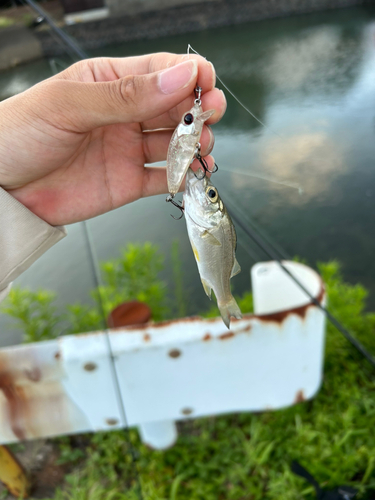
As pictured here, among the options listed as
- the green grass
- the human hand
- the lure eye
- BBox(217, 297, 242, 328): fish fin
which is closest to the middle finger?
the human hand

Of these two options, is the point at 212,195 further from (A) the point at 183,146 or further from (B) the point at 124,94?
→ (B) the point at 124,94

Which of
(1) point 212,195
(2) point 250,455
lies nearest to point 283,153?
(2) point 250,455

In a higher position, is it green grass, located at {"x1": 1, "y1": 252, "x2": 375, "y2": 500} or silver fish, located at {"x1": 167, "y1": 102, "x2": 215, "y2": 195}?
silver fish, located at {"x1": 167, "y1": 102, "x2": 215, "y2": 195}

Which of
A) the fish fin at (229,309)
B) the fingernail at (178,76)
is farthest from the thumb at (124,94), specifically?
the fish fin at (229,309)

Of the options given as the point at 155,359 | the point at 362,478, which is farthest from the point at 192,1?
the point at 362,478

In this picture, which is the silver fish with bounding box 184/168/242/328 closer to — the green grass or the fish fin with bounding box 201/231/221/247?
the fish fin with bounding box 201/231/221/247

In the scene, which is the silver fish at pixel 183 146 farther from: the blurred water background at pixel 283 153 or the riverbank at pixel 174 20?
the riverbank at pixel 174 20
